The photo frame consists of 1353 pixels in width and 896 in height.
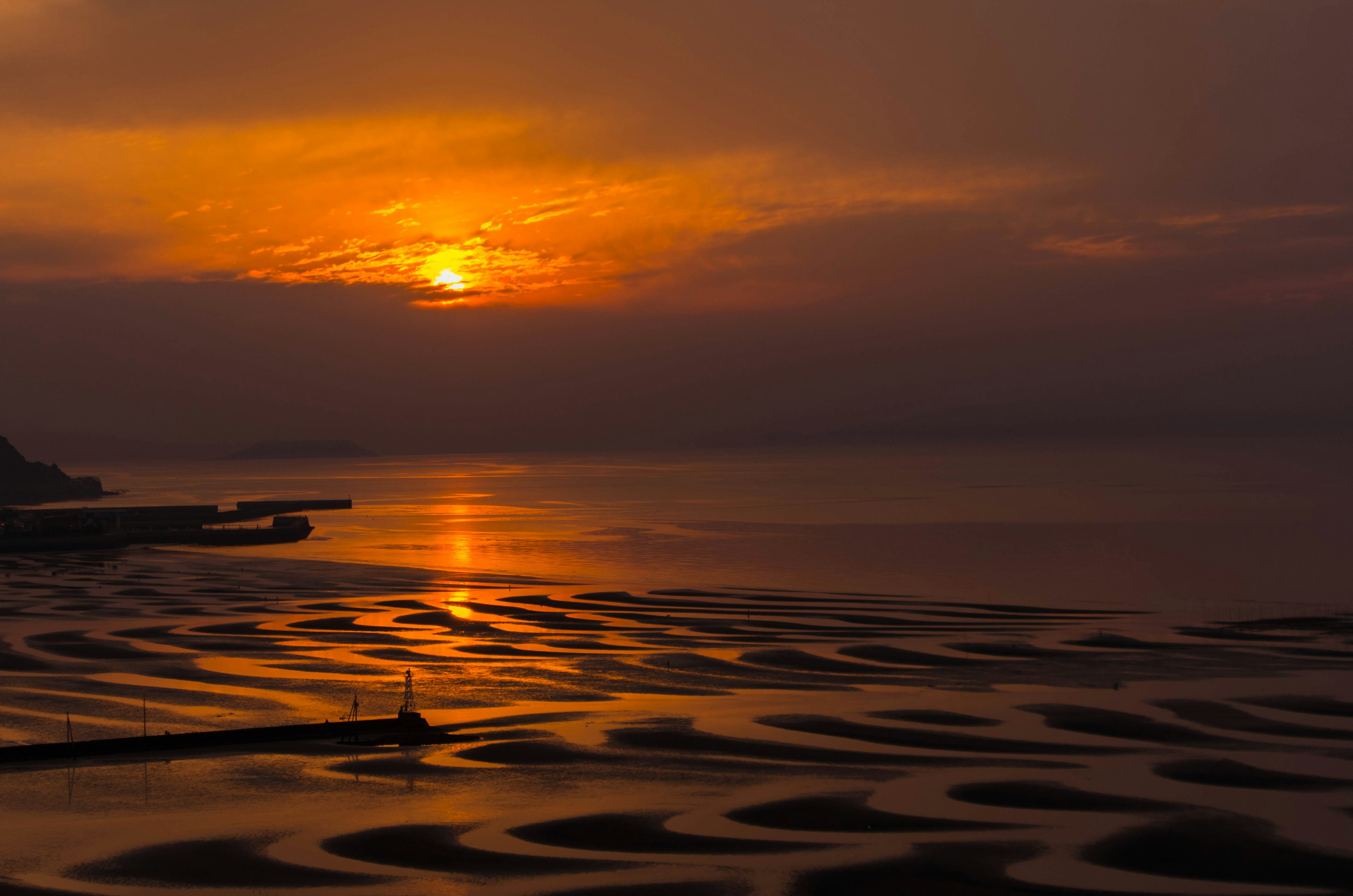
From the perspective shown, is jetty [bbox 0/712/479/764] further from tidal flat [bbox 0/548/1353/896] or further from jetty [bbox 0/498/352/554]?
jetty [bbox 0/498/352/554]

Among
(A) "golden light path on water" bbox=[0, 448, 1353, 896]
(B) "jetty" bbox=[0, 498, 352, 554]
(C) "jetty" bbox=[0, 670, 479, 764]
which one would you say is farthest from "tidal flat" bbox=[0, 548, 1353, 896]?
(B) "jetty" bbox=[0, 498, 352, 554]

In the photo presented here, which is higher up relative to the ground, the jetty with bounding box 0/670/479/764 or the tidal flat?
the jetty with bounding box 0/670/479/764

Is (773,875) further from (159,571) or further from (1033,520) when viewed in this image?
(1033,520)

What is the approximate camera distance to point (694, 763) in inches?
965

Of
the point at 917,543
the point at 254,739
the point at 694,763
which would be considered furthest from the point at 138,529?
the point at 694,763

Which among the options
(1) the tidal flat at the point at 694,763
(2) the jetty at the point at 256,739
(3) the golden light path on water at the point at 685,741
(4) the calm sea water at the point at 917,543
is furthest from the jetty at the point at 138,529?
(2) the jetty at the point at 256,739

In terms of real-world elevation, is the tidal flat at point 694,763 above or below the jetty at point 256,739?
below

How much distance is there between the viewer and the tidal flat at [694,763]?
18094 mm

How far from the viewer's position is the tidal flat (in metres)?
18.1

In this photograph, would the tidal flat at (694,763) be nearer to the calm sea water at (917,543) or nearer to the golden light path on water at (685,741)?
the golden light path on water at (685,741)

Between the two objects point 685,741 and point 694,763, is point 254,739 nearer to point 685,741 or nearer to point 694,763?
point 685,741

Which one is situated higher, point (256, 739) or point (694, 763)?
point (256, 739)


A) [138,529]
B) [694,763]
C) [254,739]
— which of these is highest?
[254,739]

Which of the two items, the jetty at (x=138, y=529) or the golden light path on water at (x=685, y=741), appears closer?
the golden light path on water at (x=685, y=741)
